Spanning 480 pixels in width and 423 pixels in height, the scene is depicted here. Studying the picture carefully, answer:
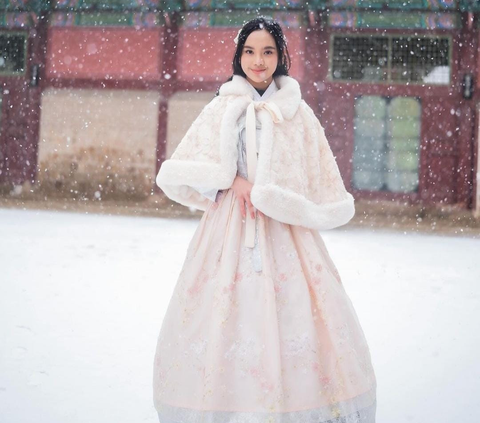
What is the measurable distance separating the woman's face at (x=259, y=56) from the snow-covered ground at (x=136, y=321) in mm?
1457

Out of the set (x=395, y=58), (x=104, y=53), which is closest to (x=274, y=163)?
(x=395, y=58)

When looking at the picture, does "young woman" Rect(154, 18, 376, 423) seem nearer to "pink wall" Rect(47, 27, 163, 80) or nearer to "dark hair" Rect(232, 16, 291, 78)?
"dark hair" Rect(232, 16, 291, 78)

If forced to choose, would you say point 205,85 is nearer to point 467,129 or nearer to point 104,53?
point 104,53

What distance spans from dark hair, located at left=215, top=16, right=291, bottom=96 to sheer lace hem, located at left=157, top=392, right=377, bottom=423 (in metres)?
1.26

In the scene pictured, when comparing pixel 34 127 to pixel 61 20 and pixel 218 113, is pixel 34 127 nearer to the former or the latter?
pixel 61 20

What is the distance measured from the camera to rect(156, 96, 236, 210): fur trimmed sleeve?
201cm

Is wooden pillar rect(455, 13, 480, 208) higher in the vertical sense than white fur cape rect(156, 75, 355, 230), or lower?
higher

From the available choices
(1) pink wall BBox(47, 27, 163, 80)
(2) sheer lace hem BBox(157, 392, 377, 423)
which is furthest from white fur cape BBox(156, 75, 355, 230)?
(1) pink wall BBox(47, 27, 163, 80)

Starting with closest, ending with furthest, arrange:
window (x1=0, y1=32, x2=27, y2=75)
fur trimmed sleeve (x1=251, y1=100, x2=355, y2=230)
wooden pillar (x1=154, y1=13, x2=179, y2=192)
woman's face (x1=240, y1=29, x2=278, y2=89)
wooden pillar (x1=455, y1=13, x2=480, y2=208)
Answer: fur trimmed sleeve (x1=251, y1=100, x2=355, y2=230) < woman's face (x1=240, y1=29, x2=278, y2=89) < wooden pillar (x1=455, y1=13, x2=480, y2=208) < wooden pillar (x1=154, y1=13, x2=179, y2=192) < window (x1=0, y1=32, x2=27, y2=75)

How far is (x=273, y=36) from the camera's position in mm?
2096

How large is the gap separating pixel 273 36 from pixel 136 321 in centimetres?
214

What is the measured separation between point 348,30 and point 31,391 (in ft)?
29.4

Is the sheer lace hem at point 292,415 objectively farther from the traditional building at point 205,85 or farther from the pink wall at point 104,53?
the pink wall at point 104,53

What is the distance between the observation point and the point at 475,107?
9.75 m
